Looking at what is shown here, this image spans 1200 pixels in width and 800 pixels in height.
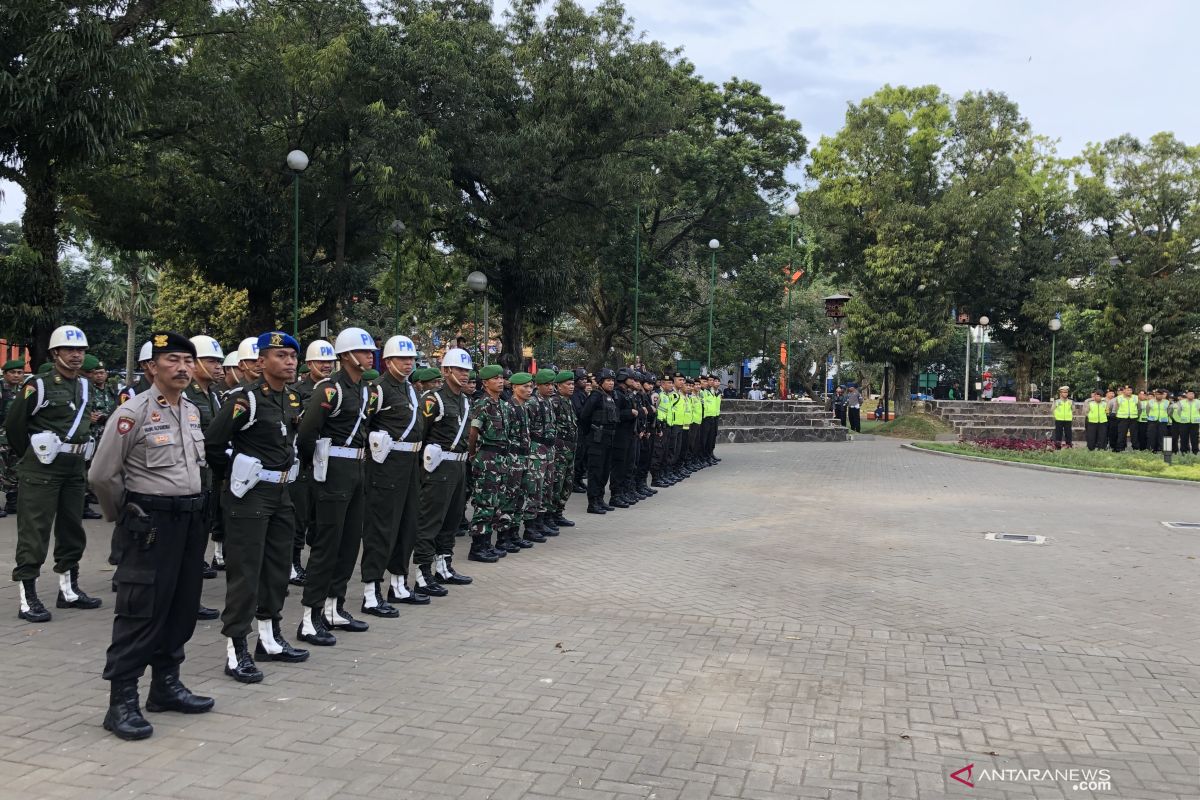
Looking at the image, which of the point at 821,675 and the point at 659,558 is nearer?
the point at 821,675

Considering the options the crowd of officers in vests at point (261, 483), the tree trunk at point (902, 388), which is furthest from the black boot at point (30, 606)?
the tree trunk at point (902, 388)

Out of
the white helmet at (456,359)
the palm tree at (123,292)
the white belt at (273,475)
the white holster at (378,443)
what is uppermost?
the palm tree at (123,292)

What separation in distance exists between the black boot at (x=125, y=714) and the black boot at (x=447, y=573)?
3703 mm

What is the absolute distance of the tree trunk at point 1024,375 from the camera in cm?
4469

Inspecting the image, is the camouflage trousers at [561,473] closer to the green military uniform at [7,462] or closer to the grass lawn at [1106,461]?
the green military uniform at [7,462]

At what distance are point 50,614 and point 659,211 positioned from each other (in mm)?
29801

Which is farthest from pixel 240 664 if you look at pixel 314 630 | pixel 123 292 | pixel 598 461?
pixel 123 292

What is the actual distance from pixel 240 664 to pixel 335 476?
4.37 ft

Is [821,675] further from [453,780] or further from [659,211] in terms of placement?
[659,211]

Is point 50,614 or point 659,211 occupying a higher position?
point 659,211

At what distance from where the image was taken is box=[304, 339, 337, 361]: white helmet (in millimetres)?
6418

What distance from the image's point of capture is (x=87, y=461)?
7.75 m

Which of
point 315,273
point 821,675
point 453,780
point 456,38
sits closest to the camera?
point 453,780

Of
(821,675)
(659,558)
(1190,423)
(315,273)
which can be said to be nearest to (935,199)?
(1190,423)
